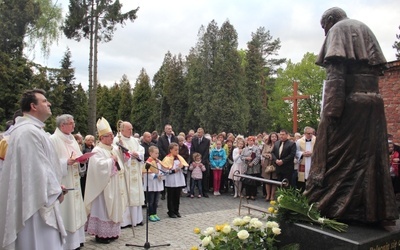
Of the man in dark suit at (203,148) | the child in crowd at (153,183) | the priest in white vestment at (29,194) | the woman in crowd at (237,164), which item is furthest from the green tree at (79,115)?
the priest in white vestment at (29,194)

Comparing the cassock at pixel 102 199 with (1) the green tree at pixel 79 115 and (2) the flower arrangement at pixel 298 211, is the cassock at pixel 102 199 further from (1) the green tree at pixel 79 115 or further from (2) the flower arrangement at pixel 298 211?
(1) the green tree at pixel 79 115

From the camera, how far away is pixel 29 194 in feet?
12.1

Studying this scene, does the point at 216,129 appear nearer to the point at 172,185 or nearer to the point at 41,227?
the point at 172,185

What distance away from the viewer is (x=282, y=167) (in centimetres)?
A: 1029

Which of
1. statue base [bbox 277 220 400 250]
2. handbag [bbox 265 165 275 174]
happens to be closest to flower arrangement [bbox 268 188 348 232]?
statue base [bbox 277 220 400 250]

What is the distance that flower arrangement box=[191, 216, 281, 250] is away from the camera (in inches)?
143

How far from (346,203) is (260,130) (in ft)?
130

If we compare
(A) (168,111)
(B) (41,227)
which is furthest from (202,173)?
(A) (168,111)

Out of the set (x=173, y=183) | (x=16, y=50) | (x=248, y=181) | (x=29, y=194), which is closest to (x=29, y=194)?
(x=29, y=194)

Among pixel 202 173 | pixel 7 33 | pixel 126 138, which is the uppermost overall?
pixel 7 33

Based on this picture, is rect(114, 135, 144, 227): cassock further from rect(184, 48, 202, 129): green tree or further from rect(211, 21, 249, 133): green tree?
rect(184, 48, 202, 129): green tree

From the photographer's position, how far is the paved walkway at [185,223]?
6367mm

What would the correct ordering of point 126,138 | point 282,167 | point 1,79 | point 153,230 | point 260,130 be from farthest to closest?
1. point 260,130
2. point 1,79
3. point 282,167
4. point 126,138
5. point 153,230

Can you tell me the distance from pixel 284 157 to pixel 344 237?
22.7 feet
